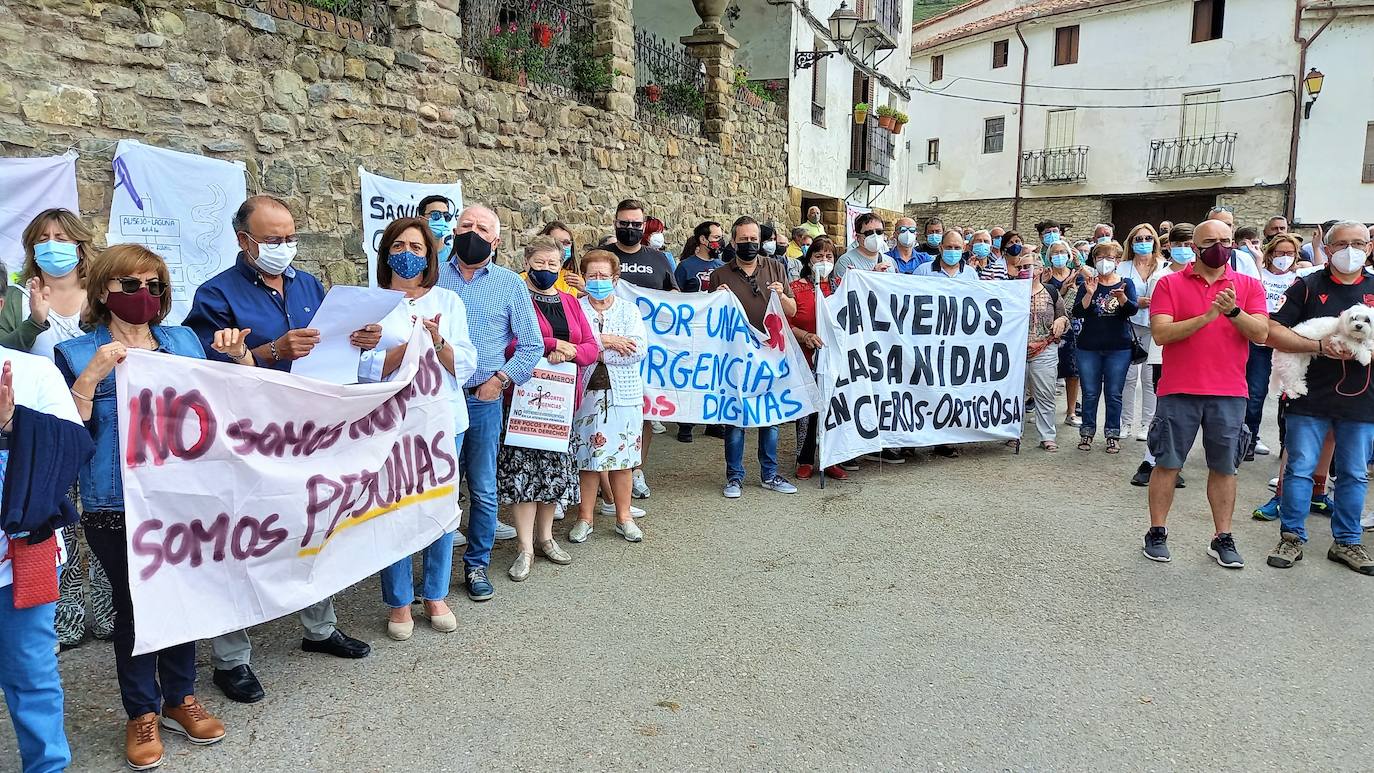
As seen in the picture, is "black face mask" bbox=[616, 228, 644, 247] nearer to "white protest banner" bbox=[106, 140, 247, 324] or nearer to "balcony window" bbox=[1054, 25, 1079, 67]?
"white protest banner" bbox=[106, 140, 247, 324]

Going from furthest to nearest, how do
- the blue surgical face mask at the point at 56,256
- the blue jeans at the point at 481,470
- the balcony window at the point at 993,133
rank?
the balcony window at the point at 993,133
the blue jeans at the point at 481,470
the blue surgical face mask at the point at 56,256

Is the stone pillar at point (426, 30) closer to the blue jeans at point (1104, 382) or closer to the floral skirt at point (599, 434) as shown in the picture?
the floral skirt at point (599, 434)

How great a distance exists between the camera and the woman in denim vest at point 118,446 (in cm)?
279

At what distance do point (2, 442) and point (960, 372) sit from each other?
21.5 ft

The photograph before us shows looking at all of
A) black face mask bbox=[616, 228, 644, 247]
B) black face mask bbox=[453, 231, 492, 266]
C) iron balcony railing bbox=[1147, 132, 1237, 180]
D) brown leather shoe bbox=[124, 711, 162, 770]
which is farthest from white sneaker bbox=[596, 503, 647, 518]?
iron balcony railing bbox=[1147, 132, 1237, 180]

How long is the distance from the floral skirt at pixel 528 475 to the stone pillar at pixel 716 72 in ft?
32.3

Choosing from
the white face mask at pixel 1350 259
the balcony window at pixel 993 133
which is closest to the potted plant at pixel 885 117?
the balcony window at pixel 993 133

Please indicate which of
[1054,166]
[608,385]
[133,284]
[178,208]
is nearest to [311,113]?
[178,208]

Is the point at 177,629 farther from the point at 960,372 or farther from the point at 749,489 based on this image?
the point at 960,372

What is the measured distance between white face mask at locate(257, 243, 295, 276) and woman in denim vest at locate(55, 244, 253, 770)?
1.48 ft

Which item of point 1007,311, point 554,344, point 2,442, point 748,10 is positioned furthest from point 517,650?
point 748,10

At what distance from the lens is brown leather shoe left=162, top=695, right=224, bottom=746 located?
3.07 meters

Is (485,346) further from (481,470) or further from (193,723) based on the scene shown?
(193,723)

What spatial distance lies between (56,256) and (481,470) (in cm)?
194
